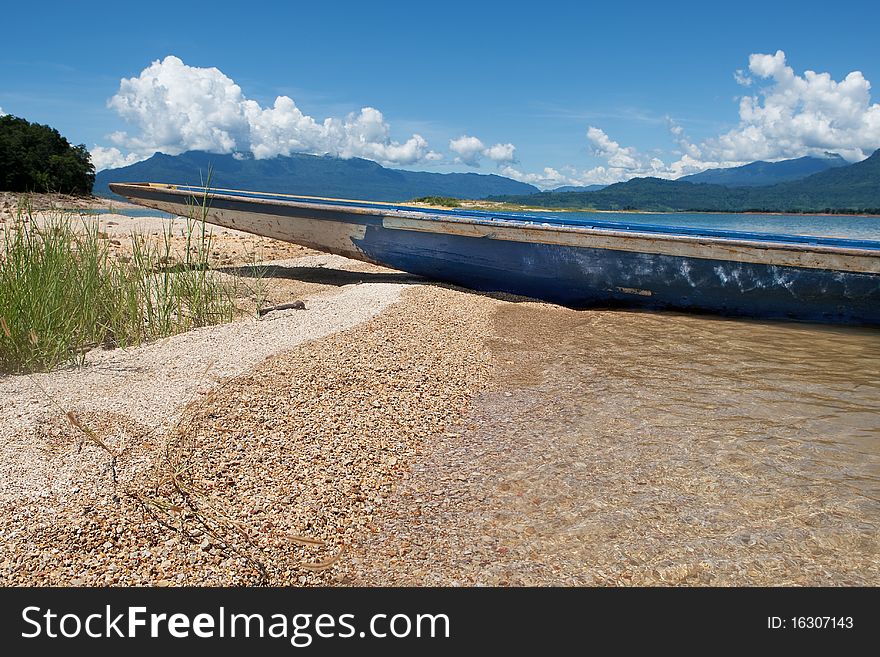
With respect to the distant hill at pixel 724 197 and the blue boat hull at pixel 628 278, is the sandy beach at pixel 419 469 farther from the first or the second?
the distant hill at pixel 724 197

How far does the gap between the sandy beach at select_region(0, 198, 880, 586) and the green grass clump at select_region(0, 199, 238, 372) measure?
241 mm

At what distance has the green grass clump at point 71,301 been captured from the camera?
451cm

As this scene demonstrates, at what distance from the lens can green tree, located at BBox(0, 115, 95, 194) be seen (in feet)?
135

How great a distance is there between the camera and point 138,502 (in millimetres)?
2879

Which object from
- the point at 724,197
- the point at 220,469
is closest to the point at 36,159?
the point at 220,469

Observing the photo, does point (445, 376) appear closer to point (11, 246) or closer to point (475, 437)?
point (475, 437)

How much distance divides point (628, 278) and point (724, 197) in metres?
114

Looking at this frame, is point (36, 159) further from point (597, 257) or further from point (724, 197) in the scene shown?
point (724, 197)

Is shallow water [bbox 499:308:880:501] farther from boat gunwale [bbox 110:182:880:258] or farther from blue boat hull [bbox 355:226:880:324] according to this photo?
boat gunwale [bbox 110:182:880:258]

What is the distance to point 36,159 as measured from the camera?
140 ft

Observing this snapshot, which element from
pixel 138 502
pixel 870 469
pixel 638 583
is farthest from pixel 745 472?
pixel 138 502

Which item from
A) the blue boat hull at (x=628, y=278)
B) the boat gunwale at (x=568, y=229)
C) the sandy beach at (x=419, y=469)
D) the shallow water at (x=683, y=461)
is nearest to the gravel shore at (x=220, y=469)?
the sandy beach at (x=419, y=469)

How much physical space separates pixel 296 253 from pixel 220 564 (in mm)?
12175

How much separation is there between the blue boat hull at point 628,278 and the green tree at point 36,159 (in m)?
36.7
